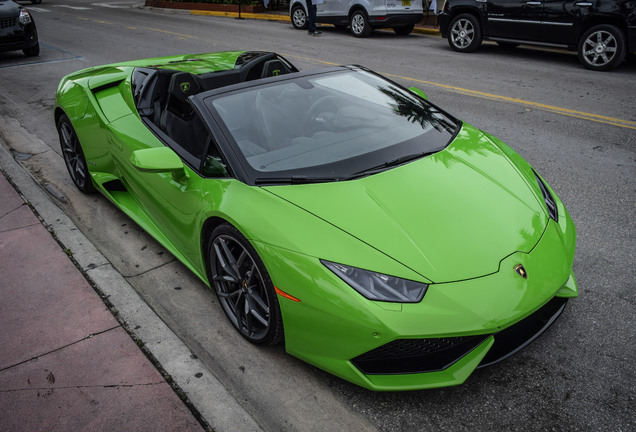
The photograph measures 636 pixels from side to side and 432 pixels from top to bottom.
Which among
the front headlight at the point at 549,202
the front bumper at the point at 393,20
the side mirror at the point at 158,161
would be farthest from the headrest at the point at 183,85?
the front bumper at the point at 393,20

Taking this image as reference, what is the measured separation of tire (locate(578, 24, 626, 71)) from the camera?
880cm

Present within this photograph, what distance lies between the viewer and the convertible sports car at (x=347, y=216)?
87.8 inches

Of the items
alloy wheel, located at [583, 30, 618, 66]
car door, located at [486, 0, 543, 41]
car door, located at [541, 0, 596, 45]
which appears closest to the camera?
alloy wheel, located at [583, 30, 618, 66]

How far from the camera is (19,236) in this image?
4066 mm

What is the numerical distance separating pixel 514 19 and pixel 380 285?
31.3 ft

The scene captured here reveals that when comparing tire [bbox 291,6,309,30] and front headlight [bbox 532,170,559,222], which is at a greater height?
tire [bbox 291,6,309,30]

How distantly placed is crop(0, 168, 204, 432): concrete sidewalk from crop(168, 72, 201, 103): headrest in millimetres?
1424

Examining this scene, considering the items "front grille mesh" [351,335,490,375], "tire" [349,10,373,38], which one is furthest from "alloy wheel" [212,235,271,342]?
Answer: "tire" [349,10,373,38]

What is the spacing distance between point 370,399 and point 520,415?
0.68m

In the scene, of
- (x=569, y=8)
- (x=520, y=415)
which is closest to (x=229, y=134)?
(x=520, y=415)

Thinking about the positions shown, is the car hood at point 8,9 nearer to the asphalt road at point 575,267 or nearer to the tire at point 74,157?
the asphalt road at point 575,267

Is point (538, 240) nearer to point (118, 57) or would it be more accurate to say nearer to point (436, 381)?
Result: point (436, 381)

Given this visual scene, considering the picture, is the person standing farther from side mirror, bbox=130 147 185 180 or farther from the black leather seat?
side mirror, bbox=130 147 185 180

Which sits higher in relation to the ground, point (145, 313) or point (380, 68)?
point (380, 68)
